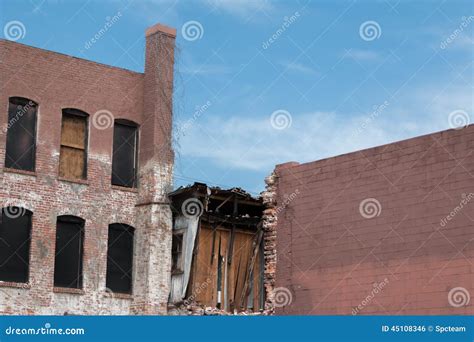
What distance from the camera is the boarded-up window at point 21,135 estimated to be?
25203 mm

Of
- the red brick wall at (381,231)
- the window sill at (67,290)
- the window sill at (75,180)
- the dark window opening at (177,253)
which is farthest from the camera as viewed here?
the dark window opening at (177,253)

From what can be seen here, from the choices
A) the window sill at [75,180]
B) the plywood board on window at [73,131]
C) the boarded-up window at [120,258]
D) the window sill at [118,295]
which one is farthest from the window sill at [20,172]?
the window sill at [118,295]

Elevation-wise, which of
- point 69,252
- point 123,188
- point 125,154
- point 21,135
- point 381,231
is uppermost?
point 125,154

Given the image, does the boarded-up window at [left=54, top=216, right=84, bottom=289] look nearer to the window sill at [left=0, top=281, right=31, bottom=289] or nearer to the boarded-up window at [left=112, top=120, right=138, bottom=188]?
the window sill at [left=0, top=281, right=31, bottom=289]

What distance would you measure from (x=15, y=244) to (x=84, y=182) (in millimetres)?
2910

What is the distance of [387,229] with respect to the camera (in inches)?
858

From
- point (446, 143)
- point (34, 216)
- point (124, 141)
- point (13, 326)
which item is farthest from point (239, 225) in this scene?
point (13, 326)

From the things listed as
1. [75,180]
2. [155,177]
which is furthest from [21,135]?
[155,177]

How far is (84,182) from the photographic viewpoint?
1034 inches

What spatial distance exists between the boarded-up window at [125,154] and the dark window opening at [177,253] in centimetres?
214

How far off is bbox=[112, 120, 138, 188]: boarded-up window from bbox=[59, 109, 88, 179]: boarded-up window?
1066 mm

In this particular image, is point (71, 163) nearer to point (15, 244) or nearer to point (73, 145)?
point (73, 145)

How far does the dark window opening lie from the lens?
2722 cm

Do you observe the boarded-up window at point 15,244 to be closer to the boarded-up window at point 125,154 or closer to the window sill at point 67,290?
the window sill at point 67,290
